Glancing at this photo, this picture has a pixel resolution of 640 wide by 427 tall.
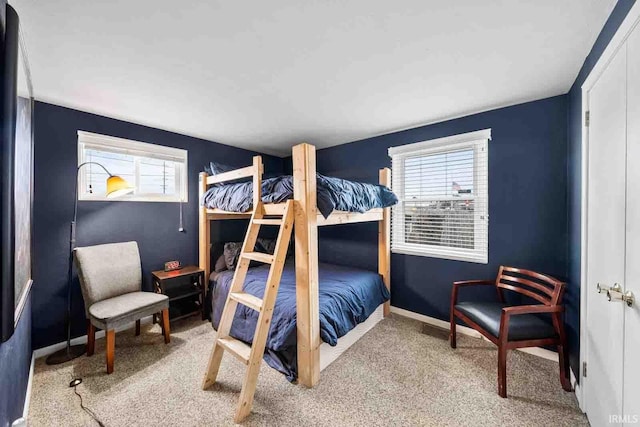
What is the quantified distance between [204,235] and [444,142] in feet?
10.1

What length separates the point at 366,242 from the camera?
11.0 ft

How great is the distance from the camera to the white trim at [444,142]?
8.18ft

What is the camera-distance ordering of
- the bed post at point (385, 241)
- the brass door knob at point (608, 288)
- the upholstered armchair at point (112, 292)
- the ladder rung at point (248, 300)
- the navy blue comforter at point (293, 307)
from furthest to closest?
the bed post at point (385, 241)
the upholstered armchair at point (112, 292)
the navy blue comforter at point (293, 307)
the ladder rung at point (248, 300)
the brass door knob at point (608, 288)

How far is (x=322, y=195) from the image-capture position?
1953mm

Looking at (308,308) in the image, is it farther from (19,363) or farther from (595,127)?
(595,127)

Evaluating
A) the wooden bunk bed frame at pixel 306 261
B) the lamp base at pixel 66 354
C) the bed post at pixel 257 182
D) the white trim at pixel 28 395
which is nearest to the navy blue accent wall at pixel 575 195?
the wooden bunk bed frame at pixel 306 261

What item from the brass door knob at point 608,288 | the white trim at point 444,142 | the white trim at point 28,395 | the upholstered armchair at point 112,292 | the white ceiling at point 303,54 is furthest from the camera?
the white trim at point 444,142

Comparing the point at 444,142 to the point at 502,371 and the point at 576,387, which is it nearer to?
the point at 502,371

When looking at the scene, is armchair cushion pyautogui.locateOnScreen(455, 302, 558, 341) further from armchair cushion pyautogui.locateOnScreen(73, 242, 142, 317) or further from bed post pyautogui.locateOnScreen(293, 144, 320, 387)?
armchair cushion pyautogui.locateOnScreen(73, 242, 142, 317)

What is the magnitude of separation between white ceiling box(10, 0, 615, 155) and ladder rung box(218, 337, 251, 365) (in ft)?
6.51

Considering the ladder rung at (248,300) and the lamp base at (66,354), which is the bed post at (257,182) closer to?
the ladder rung at (248,300)

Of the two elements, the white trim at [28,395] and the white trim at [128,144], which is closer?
the white trim at [28,395]

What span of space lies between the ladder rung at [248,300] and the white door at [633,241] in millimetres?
1847

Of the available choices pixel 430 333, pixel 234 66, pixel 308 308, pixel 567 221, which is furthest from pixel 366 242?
pixel 234 66
